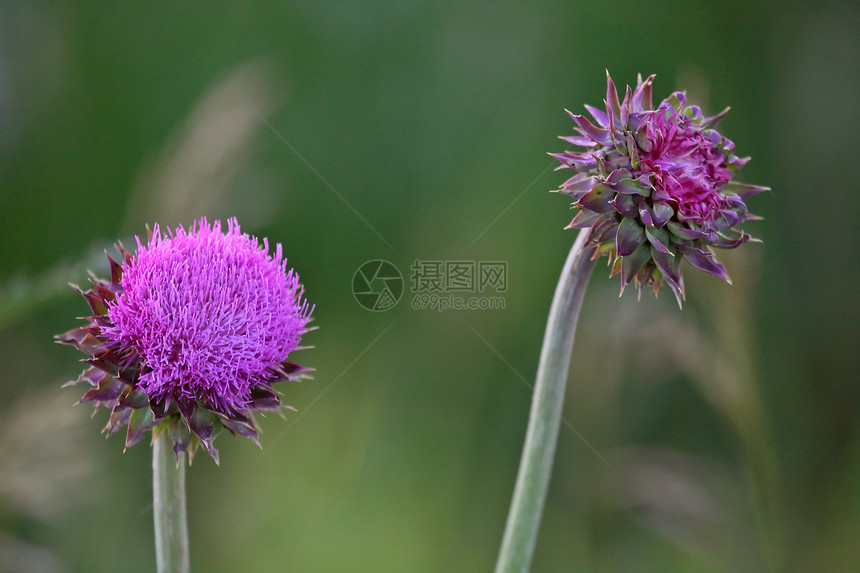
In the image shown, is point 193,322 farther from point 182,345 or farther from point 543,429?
point 543,429

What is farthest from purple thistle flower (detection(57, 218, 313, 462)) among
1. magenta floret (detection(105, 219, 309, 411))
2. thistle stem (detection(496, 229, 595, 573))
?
thistle stem (detection(496, 229, 595, 573))

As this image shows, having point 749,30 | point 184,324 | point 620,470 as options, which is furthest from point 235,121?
point 749,30

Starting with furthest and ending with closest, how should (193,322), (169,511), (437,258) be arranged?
(437,258) → (193,322) → (169,511)

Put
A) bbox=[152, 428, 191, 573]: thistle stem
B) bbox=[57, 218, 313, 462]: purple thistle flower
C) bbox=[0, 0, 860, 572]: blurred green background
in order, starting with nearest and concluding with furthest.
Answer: bbox=[152, 428, 191, 573]: thistle stem, bbox=[57, 218, 313, 462]: purple thistle flower, bbox=[0, 0, 860, 572]: blurred green background

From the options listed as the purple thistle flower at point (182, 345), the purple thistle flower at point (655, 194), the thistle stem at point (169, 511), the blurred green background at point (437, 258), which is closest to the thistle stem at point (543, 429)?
the purple thistle flower at point (655, 194)

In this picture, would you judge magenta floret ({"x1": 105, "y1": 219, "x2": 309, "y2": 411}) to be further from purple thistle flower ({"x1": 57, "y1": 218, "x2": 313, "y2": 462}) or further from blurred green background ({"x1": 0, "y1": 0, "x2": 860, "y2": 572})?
blurred green background ({"x1": 0, "y1": 0, "x2": 860, "y2": 572})

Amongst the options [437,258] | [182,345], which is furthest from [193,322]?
[437,258]

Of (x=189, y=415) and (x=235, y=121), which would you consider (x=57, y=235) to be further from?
(x=189, y=415)
